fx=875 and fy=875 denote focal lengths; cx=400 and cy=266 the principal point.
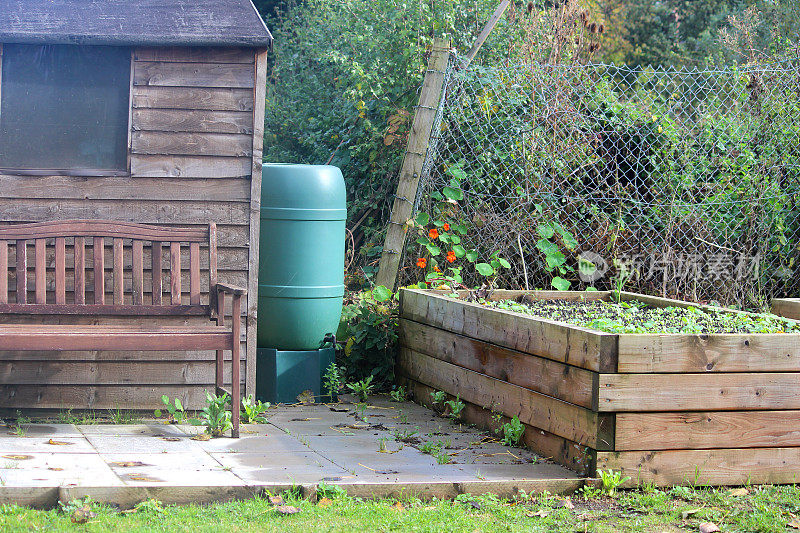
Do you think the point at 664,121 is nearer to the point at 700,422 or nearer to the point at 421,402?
the point at 421,402

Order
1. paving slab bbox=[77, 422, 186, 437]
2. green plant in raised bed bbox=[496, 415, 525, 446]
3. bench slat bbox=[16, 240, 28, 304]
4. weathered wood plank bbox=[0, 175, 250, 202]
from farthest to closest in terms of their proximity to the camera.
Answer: weathered wood plank bbox=[0, 175, 250, 202]
bench slat bbox=[16, 240, 28, 304]
paving slab bbox=[77, 422, 186, 437]
green plant in raised bed bbox=[496, 415, 525, 446]

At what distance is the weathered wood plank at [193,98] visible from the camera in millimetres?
4617

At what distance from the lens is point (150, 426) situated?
448 cm

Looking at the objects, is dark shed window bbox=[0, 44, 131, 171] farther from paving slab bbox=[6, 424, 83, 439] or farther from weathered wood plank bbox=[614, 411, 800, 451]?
weathered wood plank bbox=[614, 411, 800, 451]

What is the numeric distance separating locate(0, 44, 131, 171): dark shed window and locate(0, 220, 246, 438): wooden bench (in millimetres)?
398

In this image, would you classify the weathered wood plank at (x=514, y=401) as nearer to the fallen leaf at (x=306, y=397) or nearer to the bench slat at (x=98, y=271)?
the fallen leaf at (x=306, y=397)

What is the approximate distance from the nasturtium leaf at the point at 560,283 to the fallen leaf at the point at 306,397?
182cm

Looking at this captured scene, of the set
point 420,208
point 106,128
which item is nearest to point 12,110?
point 106,128

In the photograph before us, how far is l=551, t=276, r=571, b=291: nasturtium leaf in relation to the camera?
→ 5926 millimetres

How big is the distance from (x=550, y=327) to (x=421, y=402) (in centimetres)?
151

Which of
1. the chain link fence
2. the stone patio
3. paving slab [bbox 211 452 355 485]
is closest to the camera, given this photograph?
the stone patio

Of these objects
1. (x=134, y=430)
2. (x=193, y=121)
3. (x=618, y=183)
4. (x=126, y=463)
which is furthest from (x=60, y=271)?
(x=618, y=183)

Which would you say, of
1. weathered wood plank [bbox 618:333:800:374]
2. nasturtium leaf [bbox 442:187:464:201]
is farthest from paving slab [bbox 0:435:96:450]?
nasturtium leaf [bbox 442:187:464:201]

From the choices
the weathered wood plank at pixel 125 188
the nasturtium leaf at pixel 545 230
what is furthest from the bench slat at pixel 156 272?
the nasturtium leaf at pixel 545 230
